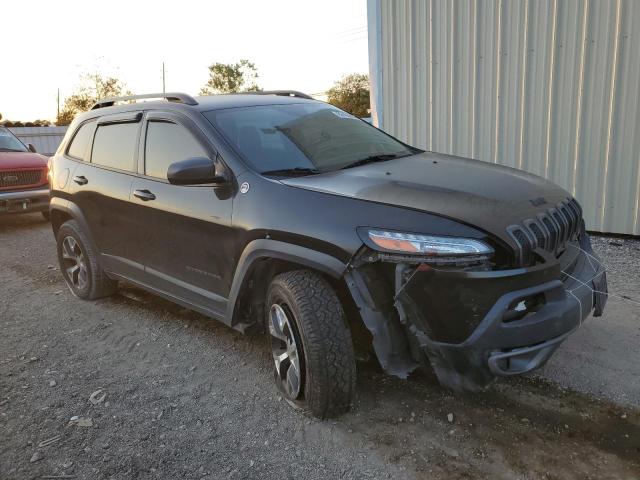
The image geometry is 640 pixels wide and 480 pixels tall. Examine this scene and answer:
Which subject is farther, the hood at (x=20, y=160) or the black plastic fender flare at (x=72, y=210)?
the hood at (x=20, y=160)

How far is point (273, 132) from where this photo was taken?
3717mm

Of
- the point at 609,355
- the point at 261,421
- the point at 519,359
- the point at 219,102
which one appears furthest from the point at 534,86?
the point at 261,421

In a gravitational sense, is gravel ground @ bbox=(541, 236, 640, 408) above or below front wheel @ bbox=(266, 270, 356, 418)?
below

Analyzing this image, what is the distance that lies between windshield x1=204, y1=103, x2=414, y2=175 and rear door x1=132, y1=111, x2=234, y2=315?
248 millimetres

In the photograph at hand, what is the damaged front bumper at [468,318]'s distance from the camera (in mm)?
2494

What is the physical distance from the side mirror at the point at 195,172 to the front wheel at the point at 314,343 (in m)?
0.76

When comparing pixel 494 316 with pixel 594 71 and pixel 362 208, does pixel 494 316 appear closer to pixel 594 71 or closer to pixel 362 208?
pixel 362 208

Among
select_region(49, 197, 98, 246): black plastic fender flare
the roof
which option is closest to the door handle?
the roof

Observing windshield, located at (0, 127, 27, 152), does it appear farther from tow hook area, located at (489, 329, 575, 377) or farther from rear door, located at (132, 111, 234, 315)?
tow hook area, located at (489, 329, 575, 377)

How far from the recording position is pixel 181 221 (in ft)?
12.2

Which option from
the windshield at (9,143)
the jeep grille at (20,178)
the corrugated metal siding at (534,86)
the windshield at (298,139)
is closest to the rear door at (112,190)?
the windshield at (298,139)

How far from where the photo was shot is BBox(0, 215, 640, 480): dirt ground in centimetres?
264

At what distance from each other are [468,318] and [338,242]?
710 mm

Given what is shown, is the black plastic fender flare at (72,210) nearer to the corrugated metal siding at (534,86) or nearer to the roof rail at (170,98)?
the roof rail at (170,98)
